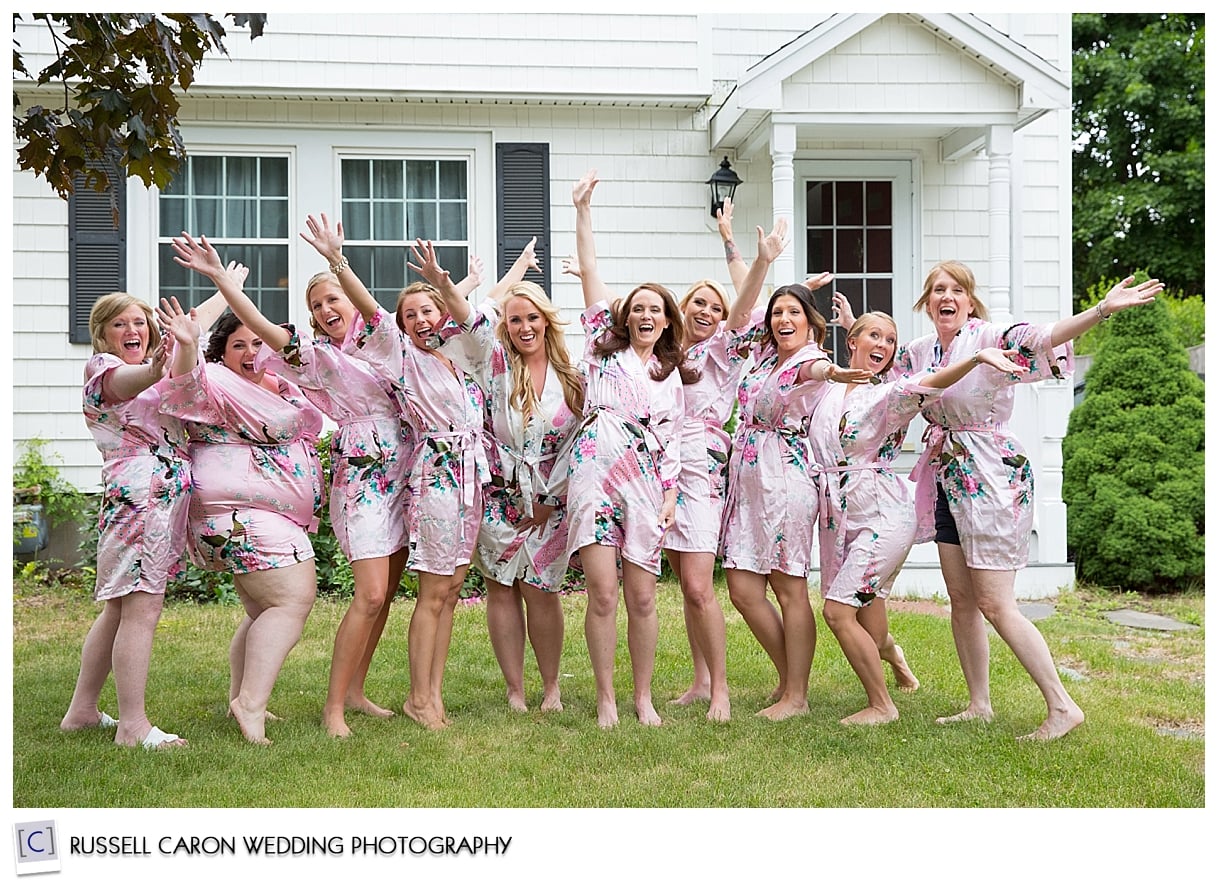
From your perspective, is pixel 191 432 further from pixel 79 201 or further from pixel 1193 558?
pixel 1193 558

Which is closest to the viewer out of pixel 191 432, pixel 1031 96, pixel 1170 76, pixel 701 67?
pixel 191 432

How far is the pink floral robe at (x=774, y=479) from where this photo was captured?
191 inches

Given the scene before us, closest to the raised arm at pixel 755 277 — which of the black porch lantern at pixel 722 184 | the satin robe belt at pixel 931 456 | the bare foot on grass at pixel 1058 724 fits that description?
the satin robe belt at pixel 931 456

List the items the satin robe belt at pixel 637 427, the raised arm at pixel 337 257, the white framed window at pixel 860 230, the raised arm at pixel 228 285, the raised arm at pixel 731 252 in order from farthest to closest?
1. the white framed window at pixel 860 230
2. the raised arm at pixel 731 252
3. the satin robe belt at pixel 637 427
4. the raised arm at pixel 337 257
5. the raised arm at pixel 228 285

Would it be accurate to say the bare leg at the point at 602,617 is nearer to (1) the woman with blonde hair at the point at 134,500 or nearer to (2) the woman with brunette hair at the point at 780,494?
(2) the woman with brunette hair at the point at 780,494

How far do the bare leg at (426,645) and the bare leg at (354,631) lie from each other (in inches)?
6.5

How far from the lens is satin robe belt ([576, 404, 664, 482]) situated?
468 centimetres

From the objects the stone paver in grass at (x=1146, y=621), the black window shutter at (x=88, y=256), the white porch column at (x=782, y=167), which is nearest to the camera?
the stone paver in grass at (x=1146, y=621)

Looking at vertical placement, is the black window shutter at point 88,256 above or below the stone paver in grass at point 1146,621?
above

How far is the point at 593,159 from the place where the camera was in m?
8.77

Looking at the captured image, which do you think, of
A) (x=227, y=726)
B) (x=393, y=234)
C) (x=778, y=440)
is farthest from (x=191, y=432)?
(x=393, y=234)

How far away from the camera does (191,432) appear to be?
446 centimetres

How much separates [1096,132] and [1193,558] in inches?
490
